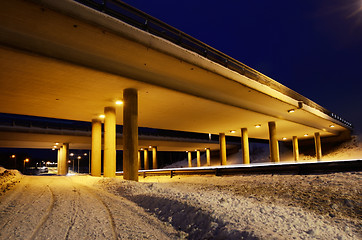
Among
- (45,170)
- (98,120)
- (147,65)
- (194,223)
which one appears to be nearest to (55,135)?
(98,120)

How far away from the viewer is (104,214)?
674 centimetres

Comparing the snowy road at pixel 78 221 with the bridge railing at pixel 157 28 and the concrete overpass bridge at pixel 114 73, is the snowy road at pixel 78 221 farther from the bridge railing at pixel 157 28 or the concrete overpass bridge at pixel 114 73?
the bridge railing at pixel 157 28

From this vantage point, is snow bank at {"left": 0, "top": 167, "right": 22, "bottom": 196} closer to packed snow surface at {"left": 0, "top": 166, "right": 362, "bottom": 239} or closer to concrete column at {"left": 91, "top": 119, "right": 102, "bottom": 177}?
packed snow surface at {"left": 0, "top": 166, "right": 362, "bottom": 239}

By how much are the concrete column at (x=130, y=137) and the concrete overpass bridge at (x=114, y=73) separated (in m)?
0.06

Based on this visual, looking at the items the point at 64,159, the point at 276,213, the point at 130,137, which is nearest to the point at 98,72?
the point at 130,137

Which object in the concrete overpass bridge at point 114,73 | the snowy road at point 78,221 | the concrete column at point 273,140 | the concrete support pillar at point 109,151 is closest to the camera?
the snowy road at point 78,221

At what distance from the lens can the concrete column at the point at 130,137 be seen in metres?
15.0

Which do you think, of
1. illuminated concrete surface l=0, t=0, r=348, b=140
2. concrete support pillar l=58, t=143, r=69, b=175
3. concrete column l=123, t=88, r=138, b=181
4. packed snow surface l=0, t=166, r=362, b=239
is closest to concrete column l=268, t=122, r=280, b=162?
illuminated concrete surface l=0, t=0, r=348, b=140

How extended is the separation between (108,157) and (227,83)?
10.0 m

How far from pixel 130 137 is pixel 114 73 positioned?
407 centimetres

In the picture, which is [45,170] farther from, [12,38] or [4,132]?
[12,38]

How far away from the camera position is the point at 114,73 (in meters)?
13.3

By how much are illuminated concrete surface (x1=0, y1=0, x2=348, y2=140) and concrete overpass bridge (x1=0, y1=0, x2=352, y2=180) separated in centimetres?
4

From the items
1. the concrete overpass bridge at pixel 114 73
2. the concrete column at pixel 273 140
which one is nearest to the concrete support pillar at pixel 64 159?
the concrete overpass bridge at pixel 114 73
